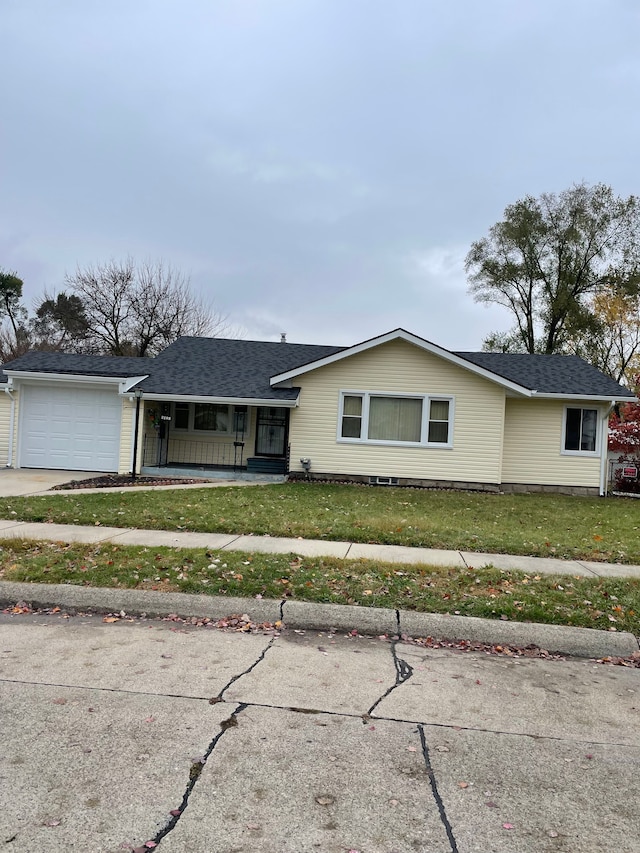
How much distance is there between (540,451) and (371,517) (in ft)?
31.2

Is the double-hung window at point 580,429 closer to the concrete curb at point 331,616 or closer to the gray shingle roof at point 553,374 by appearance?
the gray shingle roof at point 553,374

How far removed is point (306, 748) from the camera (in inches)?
132

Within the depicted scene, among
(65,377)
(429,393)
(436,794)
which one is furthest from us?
(429,393)

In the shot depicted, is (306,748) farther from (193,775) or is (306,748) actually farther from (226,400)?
(226,400)

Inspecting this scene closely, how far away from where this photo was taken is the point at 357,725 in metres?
3.68

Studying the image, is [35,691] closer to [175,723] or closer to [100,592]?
[175,723]

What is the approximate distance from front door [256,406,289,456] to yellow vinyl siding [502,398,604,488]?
7.01 m

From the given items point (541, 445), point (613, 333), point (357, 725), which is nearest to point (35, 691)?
point (357, 725)


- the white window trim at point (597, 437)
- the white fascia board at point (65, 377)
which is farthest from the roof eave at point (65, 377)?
the white window trim at point (597, 437)

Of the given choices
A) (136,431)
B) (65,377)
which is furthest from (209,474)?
(65,377)

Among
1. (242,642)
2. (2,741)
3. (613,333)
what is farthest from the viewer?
(613,333)

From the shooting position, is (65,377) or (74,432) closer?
(65,377)

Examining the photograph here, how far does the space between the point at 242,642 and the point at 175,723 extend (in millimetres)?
1504

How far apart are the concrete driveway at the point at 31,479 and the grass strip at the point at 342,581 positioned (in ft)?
18.8
